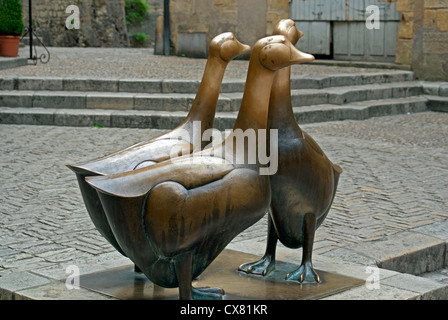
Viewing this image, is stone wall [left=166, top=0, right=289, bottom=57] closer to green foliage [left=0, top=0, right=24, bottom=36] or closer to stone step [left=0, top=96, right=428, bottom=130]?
green foliage [left=0, top=0, right=24, bottom=36]

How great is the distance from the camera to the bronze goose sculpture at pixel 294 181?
326 centimetres

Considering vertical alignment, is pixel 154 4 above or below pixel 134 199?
above

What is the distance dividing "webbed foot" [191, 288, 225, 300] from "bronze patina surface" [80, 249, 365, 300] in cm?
3

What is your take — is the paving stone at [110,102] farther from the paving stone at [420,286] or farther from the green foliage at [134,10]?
the green foliage at [134,10]

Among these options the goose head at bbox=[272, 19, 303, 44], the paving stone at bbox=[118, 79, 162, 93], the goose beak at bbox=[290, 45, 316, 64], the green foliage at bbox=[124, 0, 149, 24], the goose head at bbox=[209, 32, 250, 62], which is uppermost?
the green foliage at bbox=[124, 0, 149, 24]

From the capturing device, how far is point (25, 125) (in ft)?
33.2

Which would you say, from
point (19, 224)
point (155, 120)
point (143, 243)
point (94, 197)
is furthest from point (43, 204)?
point (155, 120)

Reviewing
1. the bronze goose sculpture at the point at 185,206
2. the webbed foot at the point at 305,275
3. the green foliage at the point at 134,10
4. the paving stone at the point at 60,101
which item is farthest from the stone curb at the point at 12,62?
the green foliage at the point at 134,10

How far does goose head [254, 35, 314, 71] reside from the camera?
3.04 metres

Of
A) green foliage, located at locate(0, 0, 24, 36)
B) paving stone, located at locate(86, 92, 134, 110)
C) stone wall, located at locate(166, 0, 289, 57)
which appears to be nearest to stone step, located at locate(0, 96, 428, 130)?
paving stone, located at locate(86, 92, 134, 110)

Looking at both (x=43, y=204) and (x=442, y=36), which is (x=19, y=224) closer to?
(x=43, y=204)

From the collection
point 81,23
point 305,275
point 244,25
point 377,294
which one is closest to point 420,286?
point 377,294

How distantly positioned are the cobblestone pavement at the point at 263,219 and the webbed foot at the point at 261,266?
0.92 meters
